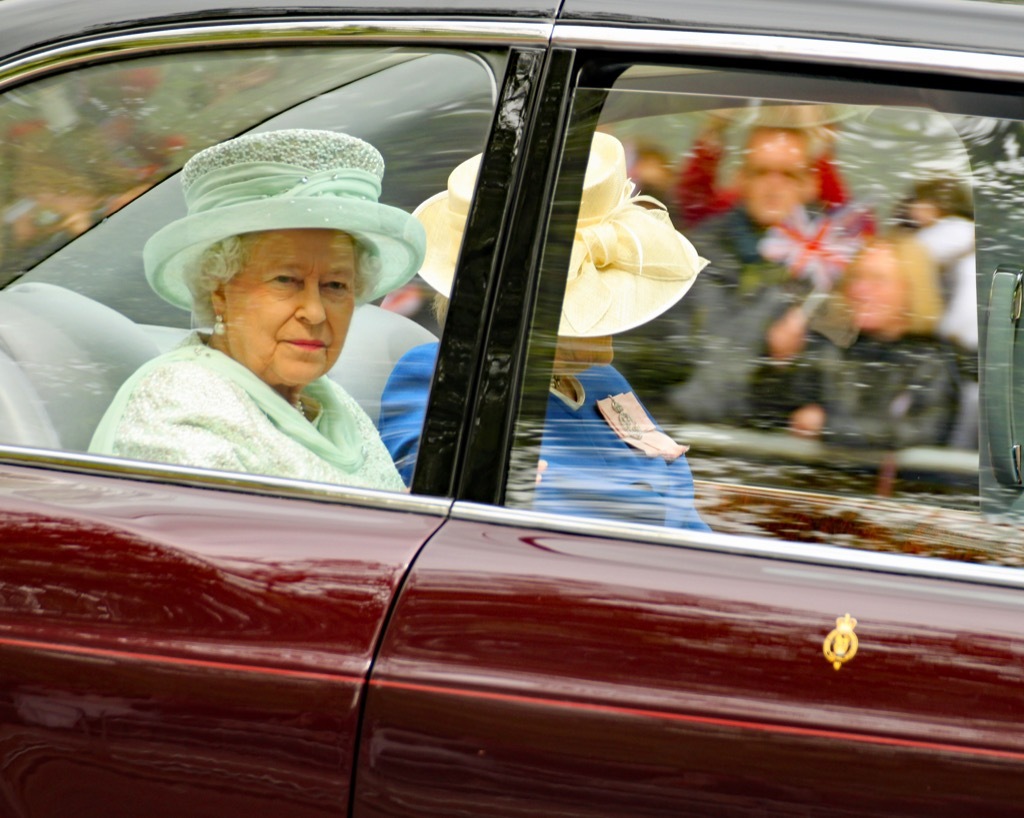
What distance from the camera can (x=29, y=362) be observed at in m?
1.93

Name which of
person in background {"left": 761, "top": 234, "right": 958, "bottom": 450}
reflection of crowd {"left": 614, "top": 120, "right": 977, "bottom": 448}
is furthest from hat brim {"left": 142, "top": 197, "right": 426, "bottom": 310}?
person in background {"left": 761, "top": 234, "right": 958, "bottom": 450}

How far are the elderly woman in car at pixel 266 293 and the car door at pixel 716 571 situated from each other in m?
0.23

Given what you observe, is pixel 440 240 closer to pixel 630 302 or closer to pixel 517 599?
pixel 630 302

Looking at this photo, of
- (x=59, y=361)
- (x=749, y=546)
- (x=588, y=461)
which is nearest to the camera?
(x=749, y=546)

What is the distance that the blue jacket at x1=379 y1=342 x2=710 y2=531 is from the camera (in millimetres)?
1651

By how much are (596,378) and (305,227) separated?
497 mm

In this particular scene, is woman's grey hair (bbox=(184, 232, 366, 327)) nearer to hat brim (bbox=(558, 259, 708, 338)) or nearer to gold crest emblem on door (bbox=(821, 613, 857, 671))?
hat brim (bbox=(558, 259, 708, 338))

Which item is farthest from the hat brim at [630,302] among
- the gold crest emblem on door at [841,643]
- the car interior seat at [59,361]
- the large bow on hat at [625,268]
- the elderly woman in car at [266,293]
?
the car interior seat at [59,361]

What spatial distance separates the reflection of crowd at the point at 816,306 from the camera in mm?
1665

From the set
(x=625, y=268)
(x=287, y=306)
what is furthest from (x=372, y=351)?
(x=625, y=268)

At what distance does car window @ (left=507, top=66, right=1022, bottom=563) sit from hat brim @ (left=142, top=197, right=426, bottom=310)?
238 millimetres

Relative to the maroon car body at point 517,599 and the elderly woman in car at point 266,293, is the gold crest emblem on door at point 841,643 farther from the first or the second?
the elderly woman in car at point 266,293

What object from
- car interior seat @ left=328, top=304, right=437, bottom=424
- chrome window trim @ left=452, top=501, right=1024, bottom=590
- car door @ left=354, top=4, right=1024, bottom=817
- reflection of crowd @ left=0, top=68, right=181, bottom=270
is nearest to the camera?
car door @ left=354, top=4, right=1024, bottom=817

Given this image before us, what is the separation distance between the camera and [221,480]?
5.61 feet
